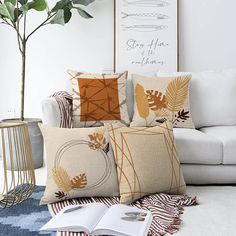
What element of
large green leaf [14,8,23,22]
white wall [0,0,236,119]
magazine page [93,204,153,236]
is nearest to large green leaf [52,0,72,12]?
large green leaf [14,8,23,22]

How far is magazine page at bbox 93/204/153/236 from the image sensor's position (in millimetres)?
1585

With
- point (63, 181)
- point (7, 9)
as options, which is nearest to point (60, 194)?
point (63, 181)

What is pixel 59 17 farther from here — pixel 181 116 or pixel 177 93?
pixel 181 116

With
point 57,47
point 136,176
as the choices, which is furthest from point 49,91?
point 136,176

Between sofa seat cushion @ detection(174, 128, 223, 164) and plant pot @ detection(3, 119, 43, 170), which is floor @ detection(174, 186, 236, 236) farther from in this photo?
plant pot @ detection(3, 119, 43, 170)

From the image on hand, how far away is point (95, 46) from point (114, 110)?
1.05 metres

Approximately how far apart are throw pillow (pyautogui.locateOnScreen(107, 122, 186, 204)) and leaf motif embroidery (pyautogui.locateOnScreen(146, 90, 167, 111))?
0.43 metres

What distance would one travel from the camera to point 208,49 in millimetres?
3420

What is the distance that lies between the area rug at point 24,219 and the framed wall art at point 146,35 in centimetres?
169

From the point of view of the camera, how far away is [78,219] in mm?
1688

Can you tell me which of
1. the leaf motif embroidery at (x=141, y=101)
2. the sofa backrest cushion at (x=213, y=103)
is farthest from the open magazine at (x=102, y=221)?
the sofa backrest cushion at (x=213, y=103)

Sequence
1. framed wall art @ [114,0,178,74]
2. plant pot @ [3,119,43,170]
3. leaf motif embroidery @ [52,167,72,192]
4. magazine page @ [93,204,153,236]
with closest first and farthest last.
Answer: magazine page @ [93,204,153,236] < leaf motif embroidery @ [52,167,72,192] < plant pot @ [3,119,43,170] < framed wall art @ [114,0,178,74]

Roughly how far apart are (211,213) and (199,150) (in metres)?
0.48

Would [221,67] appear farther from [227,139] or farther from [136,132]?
[136,132]
